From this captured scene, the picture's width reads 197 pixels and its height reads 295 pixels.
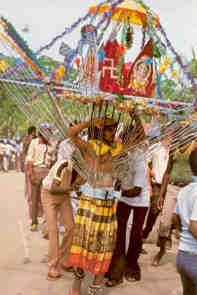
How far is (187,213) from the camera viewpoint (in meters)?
3.86

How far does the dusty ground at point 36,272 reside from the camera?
5.71 m

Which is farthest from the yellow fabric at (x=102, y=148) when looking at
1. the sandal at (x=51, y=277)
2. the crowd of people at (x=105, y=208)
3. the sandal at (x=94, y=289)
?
the sandal at (x=51, y=277)

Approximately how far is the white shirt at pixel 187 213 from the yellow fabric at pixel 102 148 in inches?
53.4

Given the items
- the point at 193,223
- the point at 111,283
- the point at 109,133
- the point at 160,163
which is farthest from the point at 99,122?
the point at 160,163

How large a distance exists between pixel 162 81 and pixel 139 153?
0.71 metres

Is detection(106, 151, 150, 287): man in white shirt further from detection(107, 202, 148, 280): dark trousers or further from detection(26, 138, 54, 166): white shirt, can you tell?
detection(26, 138, 54, 166): white shirt

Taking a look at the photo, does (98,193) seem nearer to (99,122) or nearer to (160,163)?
(99,122)

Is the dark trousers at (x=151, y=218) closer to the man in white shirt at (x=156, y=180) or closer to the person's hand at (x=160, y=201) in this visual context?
the man in white shirt at (x=156, y=180)

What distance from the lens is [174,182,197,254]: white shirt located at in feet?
12.5

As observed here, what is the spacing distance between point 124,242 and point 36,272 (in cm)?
101

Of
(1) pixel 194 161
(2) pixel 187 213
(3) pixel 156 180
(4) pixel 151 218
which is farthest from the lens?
(3) pixel 156 180

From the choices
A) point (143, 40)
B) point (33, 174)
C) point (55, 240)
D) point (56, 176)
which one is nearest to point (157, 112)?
point (143, 40)

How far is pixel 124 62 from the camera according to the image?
501 centimetres

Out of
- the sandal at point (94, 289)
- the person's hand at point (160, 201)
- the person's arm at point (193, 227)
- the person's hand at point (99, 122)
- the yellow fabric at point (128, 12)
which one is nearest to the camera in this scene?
the person's arm at point (193, 227)
